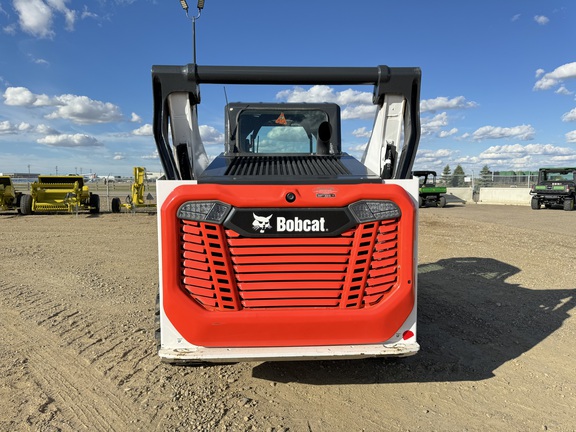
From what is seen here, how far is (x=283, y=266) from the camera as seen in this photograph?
2549 mm

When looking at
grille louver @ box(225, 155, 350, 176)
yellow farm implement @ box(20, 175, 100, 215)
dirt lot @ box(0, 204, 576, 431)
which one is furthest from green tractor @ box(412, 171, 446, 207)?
grille louver @ box(225, 155, 350, 176)

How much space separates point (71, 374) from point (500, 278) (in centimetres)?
601

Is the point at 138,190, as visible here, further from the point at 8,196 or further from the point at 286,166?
the point at 286,166

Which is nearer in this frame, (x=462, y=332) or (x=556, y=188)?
(x=462, y=332)

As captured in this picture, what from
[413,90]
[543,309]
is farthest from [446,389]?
[543,309]

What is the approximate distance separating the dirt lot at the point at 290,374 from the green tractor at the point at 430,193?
58.7ft

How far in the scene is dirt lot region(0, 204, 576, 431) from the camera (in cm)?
269

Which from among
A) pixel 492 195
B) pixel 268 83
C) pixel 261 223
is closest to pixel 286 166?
pixel 268 83

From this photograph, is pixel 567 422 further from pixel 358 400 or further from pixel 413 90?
pixel 413 90

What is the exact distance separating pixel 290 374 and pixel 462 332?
1983 millimetres

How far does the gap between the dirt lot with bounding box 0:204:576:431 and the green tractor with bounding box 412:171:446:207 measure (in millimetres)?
17882

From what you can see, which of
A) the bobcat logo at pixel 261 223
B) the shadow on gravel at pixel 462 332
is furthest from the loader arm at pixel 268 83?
the shadow on gravel at pixel 462 332

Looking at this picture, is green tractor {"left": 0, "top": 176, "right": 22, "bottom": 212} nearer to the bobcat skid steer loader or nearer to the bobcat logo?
the bobcat skid steer loader

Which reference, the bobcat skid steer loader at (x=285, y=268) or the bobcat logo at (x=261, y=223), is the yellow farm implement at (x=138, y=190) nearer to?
the bobcat skid steer loader at (x=285, y=268)
